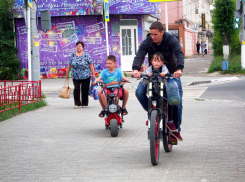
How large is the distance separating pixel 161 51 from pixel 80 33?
61.7 ft

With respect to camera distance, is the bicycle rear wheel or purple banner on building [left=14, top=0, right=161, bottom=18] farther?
purple banner on building [left=14, top=0, right=161, bottom=18]

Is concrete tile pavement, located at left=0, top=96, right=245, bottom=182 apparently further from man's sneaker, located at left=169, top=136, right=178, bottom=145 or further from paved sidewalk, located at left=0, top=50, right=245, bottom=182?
man's sneaker, located at left=169, top=136, right=178, bottom=145

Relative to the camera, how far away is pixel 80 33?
24.0 meters

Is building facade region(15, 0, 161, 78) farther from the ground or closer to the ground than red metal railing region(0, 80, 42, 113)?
farther from the ground

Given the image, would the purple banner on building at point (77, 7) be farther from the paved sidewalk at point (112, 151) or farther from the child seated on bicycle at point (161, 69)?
the child seated on bicycle at point (161, 69)

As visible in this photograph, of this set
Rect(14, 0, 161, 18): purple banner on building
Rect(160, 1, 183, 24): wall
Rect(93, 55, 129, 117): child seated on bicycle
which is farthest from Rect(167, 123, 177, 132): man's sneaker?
Rect(160, 1, 183, 24): wall

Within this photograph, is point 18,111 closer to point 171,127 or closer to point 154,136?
point 171,127

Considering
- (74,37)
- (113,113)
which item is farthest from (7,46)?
(113,113)

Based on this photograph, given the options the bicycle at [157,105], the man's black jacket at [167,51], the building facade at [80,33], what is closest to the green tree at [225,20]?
the building facade at [80,33]

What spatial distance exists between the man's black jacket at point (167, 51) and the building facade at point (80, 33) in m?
18.2

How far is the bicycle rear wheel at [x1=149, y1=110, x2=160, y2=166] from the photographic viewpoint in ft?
15.9

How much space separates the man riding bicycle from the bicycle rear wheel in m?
0.43

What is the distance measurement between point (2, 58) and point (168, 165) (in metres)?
19.5

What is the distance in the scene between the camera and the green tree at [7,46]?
23.1m
